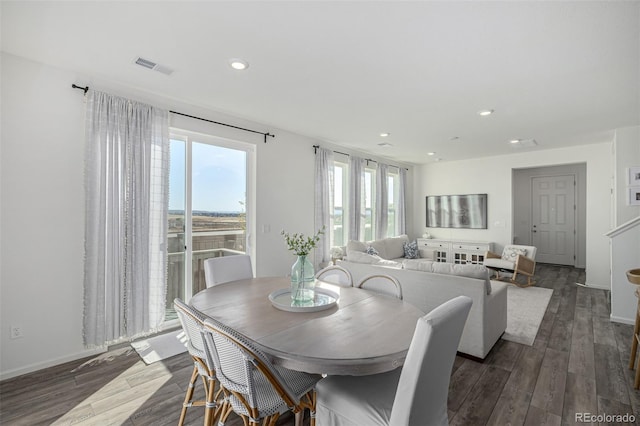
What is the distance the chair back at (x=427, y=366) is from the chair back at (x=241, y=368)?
21.1 inches

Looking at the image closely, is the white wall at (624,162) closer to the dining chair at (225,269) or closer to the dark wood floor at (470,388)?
the dark wood floor at (470,388)

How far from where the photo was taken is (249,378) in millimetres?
1314

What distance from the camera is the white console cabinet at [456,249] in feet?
21.0

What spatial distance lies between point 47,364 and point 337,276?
2691 mm

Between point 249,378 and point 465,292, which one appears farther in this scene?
point 465,292

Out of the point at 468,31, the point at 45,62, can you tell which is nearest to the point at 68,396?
the point at 45,62

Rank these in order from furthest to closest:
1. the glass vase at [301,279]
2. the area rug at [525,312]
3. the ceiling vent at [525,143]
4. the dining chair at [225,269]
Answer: the ceiling vent at [525,143]
the area rug at [525,312]
the dining chair at [225,269]
the glass vase at [301,279]

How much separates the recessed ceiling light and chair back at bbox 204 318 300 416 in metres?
2.11

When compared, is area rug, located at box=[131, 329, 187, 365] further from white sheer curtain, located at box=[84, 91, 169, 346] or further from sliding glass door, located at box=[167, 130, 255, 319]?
sliding glass door, located at box=[167, 130, 255, 319]

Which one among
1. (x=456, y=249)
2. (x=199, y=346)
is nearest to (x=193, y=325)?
(x=199, y=346)

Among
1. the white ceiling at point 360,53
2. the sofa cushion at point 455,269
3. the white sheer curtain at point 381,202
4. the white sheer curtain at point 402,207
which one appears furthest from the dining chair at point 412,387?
the white sheer curtain at point 402,207

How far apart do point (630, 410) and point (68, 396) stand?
4104mm

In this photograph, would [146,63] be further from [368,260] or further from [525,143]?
[525,143]

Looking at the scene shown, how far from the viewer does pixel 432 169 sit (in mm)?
7680
